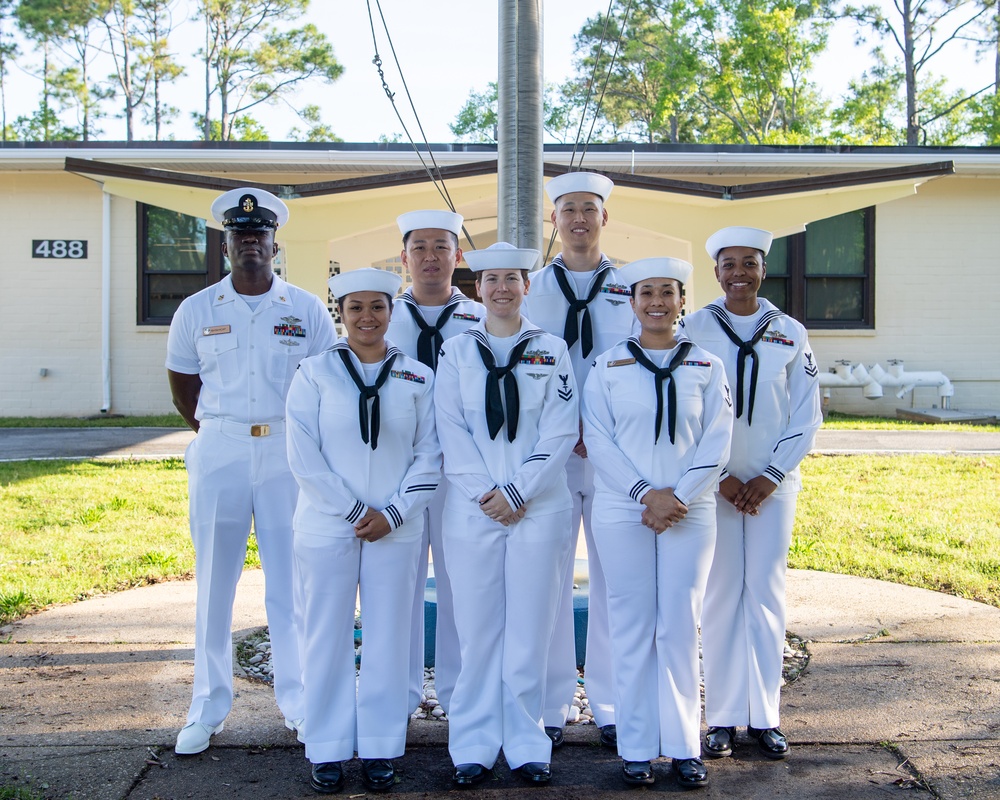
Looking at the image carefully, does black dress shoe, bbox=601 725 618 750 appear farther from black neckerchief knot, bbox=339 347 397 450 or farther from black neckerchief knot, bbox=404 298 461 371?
black neckerchief knot, bbox=404 298 461 371

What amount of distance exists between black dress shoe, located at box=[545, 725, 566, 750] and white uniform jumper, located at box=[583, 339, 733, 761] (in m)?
0.40

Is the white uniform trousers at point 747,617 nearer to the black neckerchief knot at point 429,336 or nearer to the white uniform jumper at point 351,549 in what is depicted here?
the white uniform jumper at point 351,549


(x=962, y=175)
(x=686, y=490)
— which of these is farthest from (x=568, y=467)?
(x=962, y=175)

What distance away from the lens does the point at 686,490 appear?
3801mm

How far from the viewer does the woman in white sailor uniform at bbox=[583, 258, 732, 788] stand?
3799 mm

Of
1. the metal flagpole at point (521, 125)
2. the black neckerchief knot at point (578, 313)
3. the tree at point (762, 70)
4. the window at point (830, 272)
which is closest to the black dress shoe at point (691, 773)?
the black neckerchief knot at point (578, 313)

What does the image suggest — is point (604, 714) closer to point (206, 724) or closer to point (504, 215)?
point (206, 724)

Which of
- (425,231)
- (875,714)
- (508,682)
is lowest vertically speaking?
(875,714)

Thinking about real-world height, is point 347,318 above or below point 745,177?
below

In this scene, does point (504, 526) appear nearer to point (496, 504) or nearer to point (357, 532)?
point (496, 504)

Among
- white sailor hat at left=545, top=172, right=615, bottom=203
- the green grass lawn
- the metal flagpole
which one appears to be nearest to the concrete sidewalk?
the green grass lawn

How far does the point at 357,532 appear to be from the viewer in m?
3.78

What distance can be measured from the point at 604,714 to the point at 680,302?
1.79 metres

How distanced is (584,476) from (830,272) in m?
12.3
